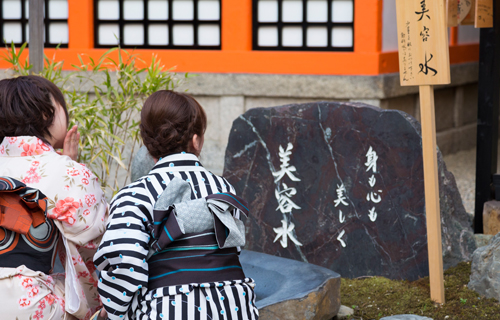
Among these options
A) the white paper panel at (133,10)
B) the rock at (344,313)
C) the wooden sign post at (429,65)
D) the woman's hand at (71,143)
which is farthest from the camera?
the white paper panel at (133,10)

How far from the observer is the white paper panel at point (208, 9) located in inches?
316

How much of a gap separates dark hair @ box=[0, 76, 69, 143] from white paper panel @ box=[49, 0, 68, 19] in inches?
258

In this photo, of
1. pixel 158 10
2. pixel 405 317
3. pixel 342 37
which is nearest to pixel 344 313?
pixel 405 317

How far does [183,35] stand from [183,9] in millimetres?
364

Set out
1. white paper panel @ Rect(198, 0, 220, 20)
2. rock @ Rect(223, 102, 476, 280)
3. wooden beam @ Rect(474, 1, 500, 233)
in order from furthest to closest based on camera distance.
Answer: white paper panel @ Rect(198, 0, 220, 20), wooden beam @ Rect(474, 1, 500, 233), rock @ Rect(223, 102, 476, 280)

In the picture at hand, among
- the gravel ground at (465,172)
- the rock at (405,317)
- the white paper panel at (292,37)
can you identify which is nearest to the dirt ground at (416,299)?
the rock at (405,317)

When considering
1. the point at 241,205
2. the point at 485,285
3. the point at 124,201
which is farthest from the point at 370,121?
the point at 124,201

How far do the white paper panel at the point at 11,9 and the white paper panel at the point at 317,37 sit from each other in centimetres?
Result: 431

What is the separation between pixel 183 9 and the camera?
816 cm

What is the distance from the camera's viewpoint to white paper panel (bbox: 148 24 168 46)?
27.0 feet

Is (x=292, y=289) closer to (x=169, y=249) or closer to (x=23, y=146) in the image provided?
(x=169, y=249)

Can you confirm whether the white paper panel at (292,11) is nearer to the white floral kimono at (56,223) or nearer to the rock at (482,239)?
the rock at (482,239)

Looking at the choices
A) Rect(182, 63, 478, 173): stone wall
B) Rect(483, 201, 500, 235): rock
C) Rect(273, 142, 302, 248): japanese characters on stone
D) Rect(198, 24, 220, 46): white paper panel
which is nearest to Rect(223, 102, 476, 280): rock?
Rect(273, 142, 302, 248): japanese characters on stone

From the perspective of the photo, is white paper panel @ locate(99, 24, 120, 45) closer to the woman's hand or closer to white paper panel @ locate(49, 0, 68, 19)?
white paper panel @ locate(49, 0, 68, 19)
